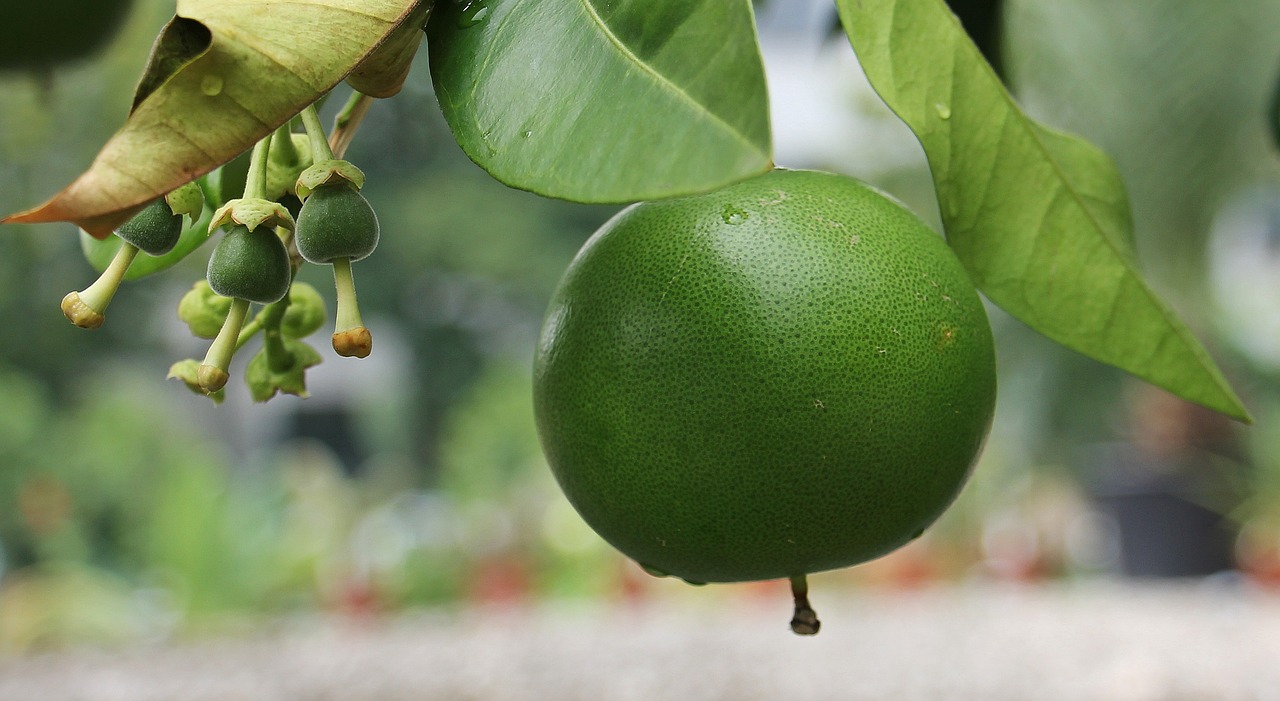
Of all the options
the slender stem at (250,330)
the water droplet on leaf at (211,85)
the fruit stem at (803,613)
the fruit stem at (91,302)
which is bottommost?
the fruit stem at (803,613)

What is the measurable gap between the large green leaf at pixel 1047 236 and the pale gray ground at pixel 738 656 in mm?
2374

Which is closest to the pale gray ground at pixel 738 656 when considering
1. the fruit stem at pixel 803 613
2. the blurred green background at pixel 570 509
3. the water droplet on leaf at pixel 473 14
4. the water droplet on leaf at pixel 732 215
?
the blurred green background at pixel 570 509

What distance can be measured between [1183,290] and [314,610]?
318 cm

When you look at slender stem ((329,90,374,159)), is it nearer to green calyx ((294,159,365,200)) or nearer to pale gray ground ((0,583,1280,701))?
green calyx ((294,159,365,200))

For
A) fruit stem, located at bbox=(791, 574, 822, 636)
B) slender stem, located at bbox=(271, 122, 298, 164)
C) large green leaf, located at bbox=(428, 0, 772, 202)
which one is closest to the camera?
large green leaf, located at bbox=(428, 0, 772, 202)

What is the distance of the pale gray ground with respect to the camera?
278 centimetres

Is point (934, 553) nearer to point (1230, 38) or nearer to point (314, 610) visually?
point (1230, 38)

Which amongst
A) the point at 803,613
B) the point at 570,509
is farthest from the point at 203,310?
the point at 570,509

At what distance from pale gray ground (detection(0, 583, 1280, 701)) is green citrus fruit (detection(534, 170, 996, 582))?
2396 millimetres

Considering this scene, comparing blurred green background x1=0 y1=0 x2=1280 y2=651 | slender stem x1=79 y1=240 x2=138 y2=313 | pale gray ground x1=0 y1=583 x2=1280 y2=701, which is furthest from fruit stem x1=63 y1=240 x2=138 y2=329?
pale gray ground x1=0 y1=583 x2=1280 y2=701

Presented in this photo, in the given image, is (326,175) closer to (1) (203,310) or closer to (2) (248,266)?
(2) (248,266)

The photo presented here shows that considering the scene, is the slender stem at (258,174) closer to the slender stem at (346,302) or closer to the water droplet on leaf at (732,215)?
the slender stem at (346,302)

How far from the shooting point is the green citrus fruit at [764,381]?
1.41 ft

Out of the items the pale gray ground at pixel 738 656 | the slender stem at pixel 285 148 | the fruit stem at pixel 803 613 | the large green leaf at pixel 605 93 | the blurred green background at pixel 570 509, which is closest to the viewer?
the large green leaf at pixel 605 93
